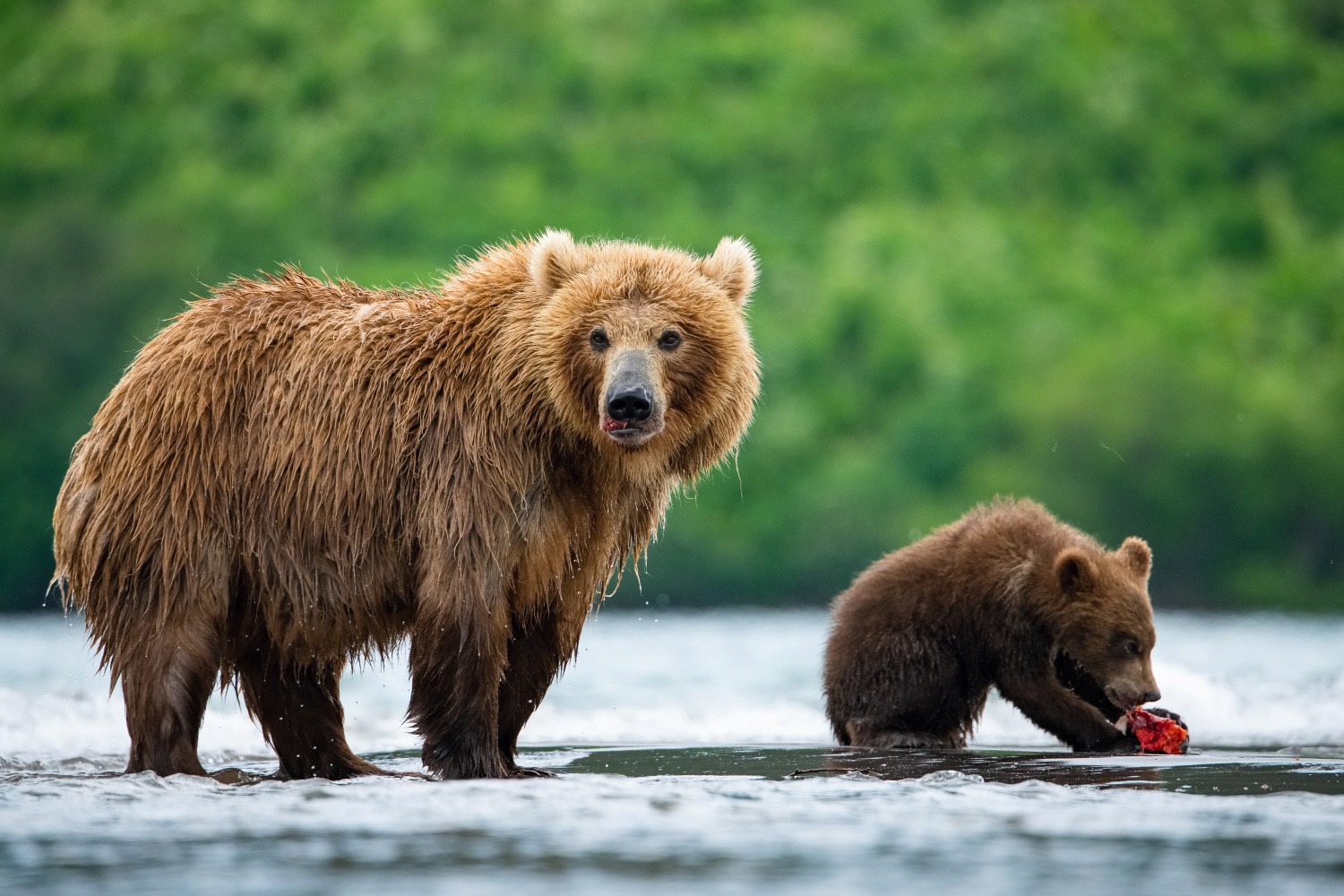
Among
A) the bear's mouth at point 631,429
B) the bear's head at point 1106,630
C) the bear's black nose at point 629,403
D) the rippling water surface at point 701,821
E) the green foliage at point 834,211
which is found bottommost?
the rippling water surface at point 701,821

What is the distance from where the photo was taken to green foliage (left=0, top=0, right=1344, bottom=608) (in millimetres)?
30000

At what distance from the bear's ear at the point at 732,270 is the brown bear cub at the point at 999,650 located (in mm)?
2108

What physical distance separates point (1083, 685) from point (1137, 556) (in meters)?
0.72

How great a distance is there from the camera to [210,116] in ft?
128

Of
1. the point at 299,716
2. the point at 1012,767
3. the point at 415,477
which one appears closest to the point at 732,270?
the point at 415,477

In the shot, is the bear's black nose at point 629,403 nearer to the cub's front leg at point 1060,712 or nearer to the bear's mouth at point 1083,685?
the cub's front leg at point 1060,712

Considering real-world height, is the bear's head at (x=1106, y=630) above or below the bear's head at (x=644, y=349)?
below

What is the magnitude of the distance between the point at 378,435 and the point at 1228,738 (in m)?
5.13

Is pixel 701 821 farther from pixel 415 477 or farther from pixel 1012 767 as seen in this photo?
pixel 1012 767

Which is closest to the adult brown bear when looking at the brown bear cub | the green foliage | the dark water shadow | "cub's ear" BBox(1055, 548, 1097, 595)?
the dark water shadow

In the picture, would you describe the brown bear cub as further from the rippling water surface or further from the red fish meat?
the rippling water surface

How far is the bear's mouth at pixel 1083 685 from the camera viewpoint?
28.2 ft

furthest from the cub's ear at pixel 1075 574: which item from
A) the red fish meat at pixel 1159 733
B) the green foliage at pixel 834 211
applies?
the green foliage at pixel 834 211

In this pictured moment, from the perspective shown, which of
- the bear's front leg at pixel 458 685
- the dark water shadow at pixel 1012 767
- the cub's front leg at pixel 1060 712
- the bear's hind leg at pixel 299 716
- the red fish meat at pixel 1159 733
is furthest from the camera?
the cub's front leg at pixel 1060 712
